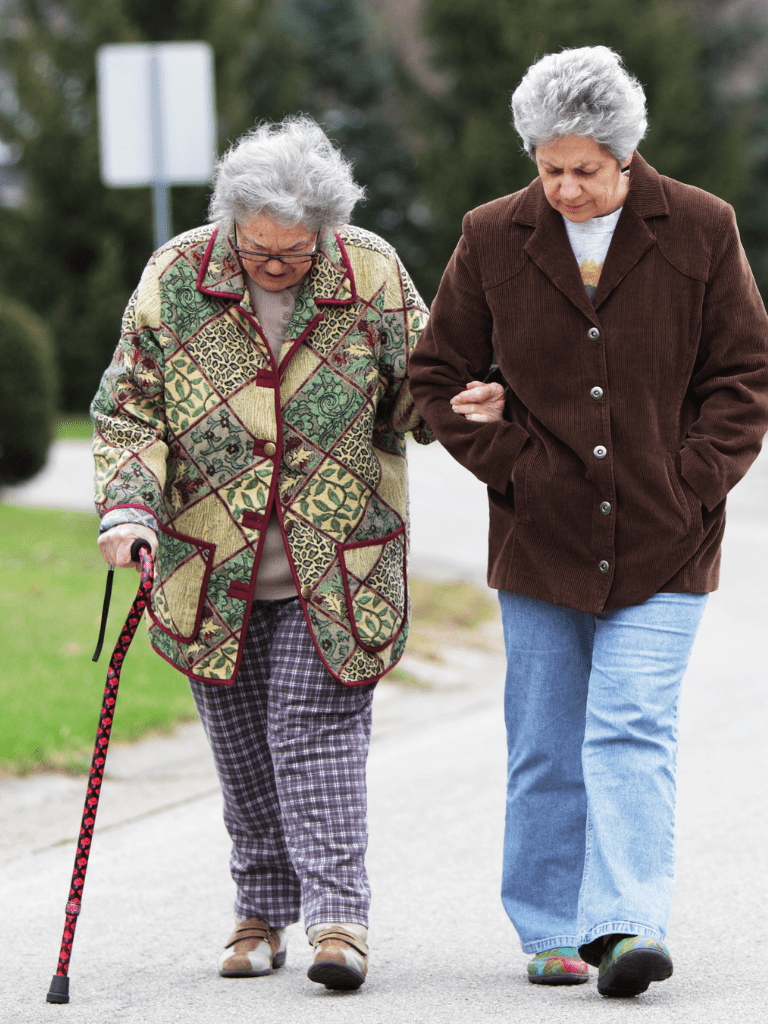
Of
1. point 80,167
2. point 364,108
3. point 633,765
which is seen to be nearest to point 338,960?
point 633,765

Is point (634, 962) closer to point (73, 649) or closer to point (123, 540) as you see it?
point (123, 540)

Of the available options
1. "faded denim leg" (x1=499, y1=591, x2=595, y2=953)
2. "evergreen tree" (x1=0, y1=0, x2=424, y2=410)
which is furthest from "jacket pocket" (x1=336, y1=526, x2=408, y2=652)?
"evergreen tree" (x1=0, y1=0, x2=424, y2=410)

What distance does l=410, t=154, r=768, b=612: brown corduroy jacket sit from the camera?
10.9 feet

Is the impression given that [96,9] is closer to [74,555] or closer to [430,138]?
[430,138]

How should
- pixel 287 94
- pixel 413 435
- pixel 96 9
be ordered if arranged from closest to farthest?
pixel 413 435 → pixel 96 9 → pixel 287 94

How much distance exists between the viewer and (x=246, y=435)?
357 centimetres

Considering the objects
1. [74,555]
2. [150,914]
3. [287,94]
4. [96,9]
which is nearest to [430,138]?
[287,94]

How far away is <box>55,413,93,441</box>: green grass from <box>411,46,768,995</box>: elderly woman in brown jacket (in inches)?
731

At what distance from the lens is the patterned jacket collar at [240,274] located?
3578mm

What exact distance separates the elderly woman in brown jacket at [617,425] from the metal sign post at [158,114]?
A: 486cm

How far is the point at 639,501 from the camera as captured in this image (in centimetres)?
332

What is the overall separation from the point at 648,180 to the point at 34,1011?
218cm

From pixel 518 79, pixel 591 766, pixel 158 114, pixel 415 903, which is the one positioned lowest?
pixel 415 903

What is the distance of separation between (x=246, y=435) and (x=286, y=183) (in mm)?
556
